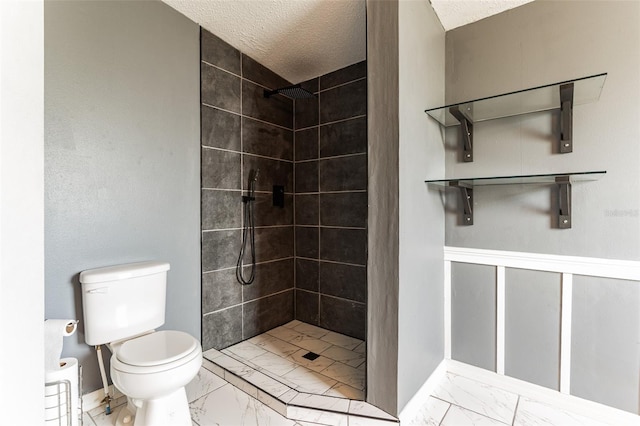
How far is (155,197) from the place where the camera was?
1.81 metres

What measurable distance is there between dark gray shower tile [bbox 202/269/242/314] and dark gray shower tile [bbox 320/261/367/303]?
0.72 meters

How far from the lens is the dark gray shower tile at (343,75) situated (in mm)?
2386

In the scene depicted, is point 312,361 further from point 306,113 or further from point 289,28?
point 289,28

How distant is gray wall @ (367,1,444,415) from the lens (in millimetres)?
1395

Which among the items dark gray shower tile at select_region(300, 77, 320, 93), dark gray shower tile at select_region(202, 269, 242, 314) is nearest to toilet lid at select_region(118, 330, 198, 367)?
dark gray shower tile at select_region(202, 269, 242, 314)

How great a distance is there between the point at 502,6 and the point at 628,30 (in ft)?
1.96

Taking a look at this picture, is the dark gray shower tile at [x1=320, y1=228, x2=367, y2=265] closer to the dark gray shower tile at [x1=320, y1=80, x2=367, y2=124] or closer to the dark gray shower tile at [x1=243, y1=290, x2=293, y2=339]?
the dark gray shower tile at [x1=243, y1=290, x2=293, y2=339]

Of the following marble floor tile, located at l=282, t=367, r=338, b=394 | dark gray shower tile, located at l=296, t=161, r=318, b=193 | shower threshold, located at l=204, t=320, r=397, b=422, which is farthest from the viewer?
dark gray shower tile, located at l=296, t=161, r=318, b=193

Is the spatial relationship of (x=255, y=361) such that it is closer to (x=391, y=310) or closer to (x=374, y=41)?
(x=391, y=310)

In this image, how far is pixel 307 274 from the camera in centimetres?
269

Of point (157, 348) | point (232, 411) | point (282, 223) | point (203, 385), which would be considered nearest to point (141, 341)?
point (157, 348)

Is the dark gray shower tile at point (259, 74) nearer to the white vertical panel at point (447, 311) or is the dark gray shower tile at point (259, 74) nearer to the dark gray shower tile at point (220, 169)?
the dark gray shower tile at point (220, 169)

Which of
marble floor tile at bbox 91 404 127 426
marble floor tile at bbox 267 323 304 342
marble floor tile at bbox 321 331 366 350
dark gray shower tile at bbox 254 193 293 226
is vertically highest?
dark gray shower tile at bbox 254 193 293 226

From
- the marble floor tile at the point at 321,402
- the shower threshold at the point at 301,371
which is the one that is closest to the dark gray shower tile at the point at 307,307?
the shower threshold at the point at 301,371
